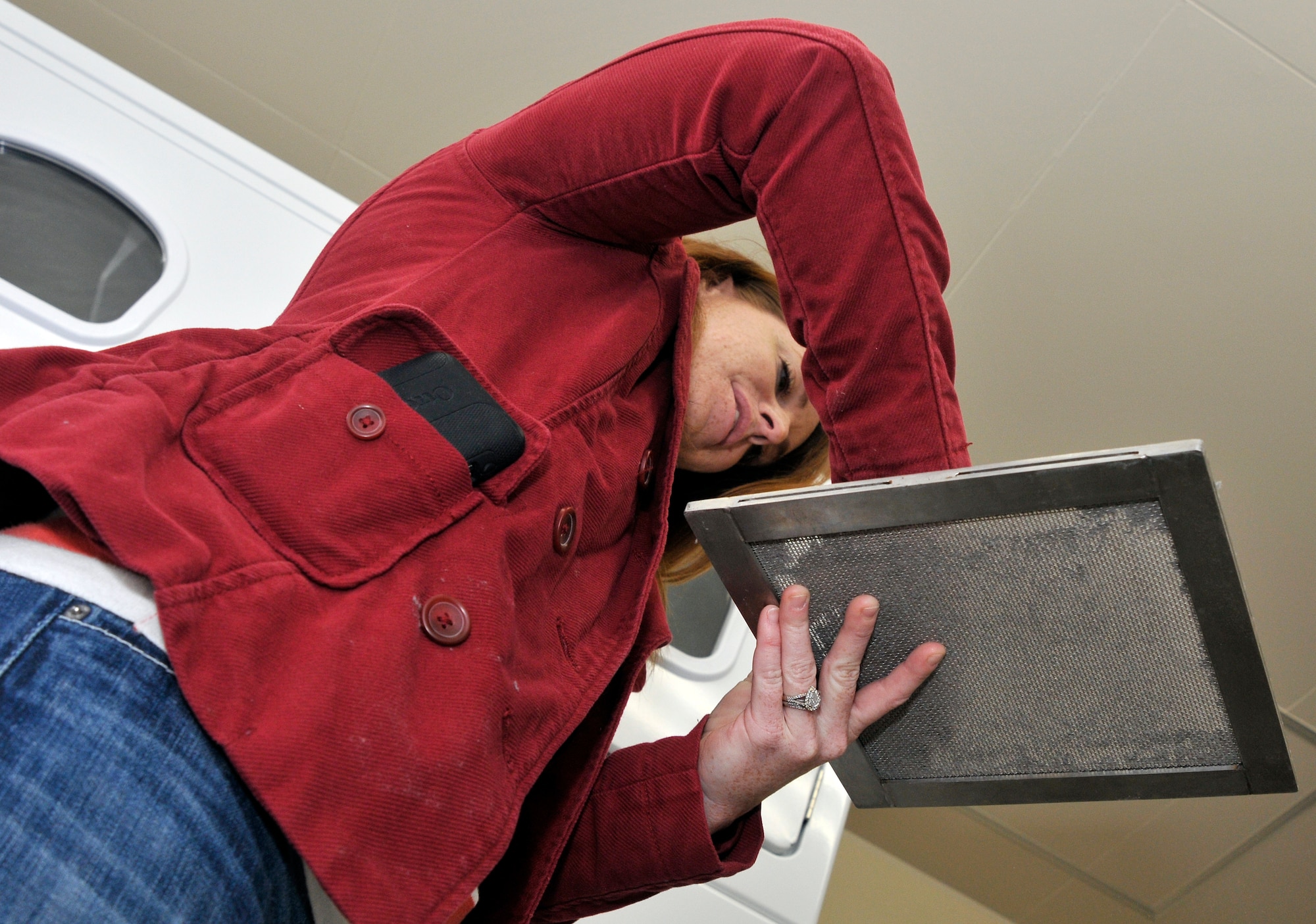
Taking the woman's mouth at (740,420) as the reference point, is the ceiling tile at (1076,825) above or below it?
below

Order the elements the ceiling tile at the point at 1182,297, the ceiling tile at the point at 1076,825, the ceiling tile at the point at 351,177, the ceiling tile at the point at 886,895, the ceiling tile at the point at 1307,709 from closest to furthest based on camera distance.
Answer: the ceiling tile at the point at 1182,297, the ceiling tile at the point at 351,177, the ceiling tile at the point at 1307,709, the ceiling tile at the point at 1076,825, the ceiling tile at the point at 886,895

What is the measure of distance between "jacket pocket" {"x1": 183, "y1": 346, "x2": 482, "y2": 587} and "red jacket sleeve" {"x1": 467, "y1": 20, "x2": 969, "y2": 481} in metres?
0.34

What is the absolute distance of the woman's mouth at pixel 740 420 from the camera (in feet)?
3.84

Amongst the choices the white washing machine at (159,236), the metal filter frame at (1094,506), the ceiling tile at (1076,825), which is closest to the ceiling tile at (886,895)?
the ceiling tile at (1076,825)

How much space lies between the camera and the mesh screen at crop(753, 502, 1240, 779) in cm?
71

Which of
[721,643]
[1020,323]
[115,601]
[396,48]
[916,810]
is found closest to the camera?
[115,601]

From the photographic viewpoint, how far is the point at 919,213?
34.2 inches

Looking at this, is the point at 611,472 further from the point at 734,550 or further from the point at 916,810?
the point at 916,810

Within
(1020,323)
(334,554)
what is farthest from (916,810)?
(334,554)

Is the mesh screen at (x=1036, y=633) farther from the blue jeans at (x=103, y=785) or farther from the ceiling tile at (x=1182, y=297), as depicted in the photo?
the ceiling tile at (x=1182, y=297)

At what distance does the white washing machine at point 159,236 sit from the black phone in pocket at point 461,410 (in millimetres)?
734

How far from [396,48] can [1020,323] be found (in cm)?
144

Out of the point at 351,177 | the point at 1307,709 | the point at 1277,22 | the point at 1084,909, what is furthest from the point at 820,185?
the point at 1084,909

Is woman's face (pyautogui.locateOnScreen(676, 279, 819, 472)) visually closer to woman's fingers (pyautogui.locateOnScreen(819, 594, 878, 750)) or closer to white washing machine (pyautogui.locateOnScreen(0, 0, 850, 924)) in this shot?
woman's fingers (pyautogui.locateOnScreen(819, 594, 878, 750))
